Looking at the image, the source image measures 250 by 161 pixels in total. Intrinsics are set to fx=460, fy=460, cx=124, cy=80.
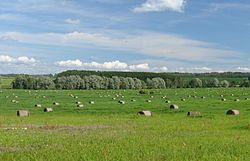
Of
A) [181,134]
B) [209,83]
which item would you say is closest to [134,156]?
[181,134]

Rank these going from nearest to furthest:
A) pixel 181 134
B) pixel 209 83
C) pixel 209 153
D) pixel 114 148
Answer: pixel 209 153
pixel 114 148
pixel 181 134
pixel 209 83

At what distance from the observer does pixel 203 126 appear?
96.1ft

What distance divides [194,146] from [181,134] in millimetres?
5190

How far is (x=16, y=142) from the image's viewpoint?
67.5 ft

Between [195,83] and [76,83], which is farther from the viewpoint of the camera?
[195,83]

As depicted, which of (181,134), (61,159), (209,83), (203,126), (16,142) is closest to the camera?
(61,159)

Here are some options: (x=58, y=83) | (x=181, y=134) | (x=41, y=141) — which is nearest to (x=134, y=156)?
(x=41, y=141)

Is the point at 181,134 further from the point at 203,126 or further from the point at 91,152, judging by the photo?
the point at 91,152

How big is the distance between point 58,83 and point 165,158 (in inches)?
5544

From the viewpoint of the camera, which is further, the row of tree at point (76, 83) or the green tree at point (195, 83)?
the green tree at point (195, 83)

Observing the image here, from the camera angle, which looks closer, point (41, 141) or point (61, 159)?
point (61, 159)

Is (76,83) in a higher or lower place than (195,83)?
higher

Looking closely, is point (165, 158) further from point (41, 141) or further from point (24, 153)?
point (41, 141)

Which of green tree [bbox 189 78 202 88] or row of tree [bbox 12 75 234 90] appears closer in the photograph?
row of tree [bbox 12 75 234 90]
